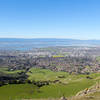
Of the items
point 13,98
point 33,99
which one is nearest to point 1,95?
point 13,98

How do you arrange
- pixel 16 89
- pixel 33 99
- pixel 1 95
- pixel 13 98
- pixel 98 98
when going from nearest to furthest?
pixel 98 98 < pixel 33 99 < pixel 13 98 < pixel 1 95 < pixel 16 89

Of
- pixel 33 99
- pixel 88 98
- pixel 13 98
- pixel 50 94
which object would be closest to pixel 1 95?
pixel 13 98

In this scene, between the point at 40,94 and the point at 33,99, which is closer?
the point at 33,99

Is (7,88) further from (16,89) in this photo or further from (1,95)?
(1,95)

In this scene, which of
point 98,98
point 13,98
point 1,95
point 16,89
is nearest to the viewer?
point 98,98

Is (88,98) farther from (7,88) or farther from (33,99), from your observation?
(7,88)

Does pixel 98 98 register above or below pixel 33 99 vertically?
above

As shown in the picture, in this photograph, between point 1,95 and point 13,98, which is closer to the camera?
point 13,98

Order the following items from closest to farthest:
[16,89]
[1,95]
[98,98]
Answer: [98,98], [1,95], [16,89]

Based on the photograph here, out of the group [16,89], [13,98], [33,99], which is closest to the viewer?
[33,99]
